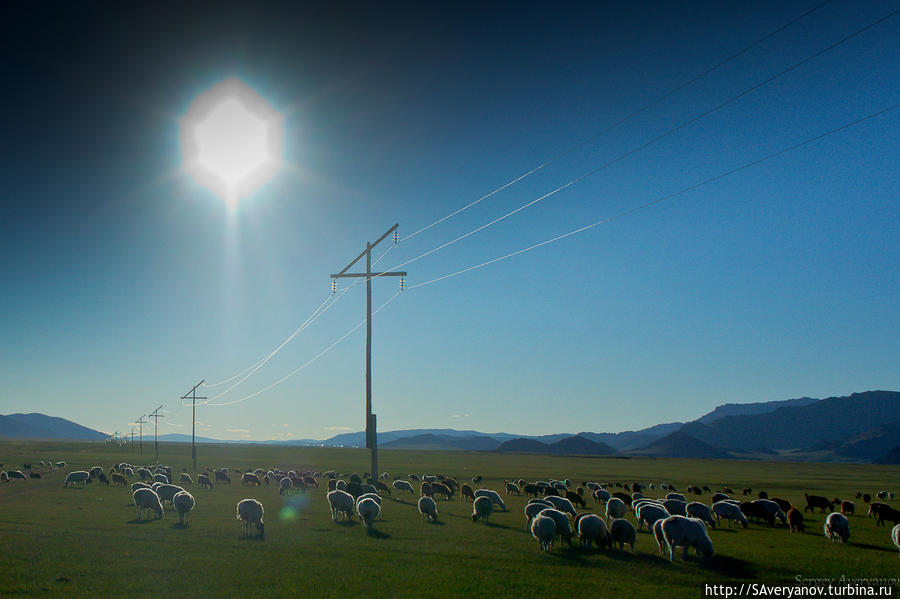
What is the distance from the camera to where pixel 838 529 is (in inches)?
1020

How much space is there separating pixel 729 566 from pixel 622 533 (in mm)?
3961

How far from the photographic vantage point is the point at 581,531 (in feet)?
73.1

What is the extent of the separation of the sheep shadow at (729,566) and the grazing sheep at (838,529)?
30.2 ft

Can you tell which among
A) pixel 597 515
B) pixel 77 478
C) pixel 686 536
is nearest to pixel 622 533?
pixel 686 536

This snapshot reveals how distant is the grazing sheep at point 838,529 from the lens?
25.8 m

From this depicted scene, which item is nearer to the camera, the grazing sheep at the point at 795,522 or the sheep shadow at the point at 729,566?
the sheep shadow at the point at 729,566

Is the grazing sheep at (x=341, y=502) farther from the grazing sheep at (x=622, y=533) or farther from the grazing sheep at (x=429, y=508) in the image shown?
the grazing sheep at (x=622, y=533)

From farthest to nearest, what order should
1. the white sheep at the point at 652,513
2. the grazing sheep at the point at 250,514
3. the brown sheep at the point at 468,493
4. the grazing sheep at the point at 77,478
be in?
the grazing sheep at the point at 77,478
the brown sheep at the point at 468,493
the white sheep at the point at 652,513
the grazing sheep at the point at 250,514

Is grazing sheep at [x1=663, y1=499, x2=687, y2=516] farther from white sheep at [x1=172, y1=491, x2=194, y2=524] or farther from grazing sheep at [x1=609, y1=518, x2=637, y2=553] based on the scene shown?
white sheep at [x1=172, y1=491, x2=194, y2=524]

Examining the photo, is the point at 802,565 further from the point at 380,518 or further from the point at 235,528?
the point at 235,528

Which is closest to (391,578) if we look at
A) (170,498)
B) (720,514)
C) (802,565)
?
(802,565)

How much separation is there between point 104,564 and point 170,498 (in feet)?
64.3

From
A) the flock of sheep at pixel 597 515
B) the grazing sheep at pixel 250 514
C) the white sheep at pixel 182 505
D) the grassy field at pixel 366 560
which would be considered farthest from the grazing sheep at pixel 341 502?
the white sheep at pixel 182 505

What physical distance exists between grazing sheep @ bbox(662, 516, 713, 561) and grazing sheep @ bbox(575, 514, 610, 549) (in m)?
2.59
